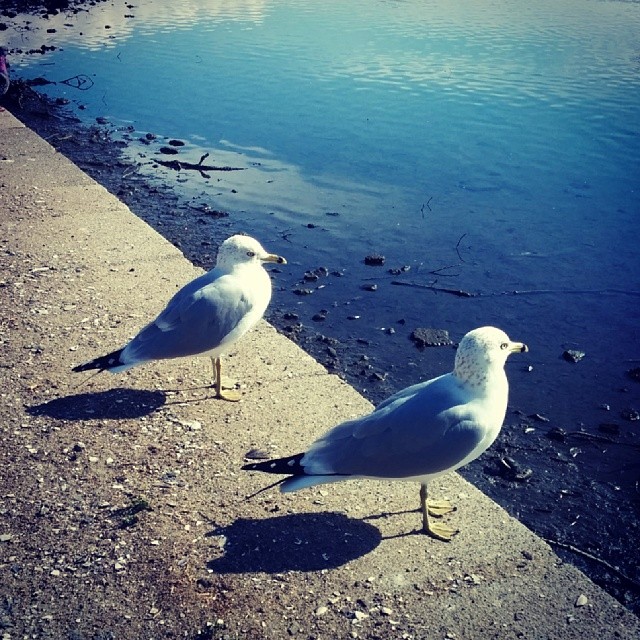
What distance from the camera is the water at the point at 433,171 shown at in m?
6.27

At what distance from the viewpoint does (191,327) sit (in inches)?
179

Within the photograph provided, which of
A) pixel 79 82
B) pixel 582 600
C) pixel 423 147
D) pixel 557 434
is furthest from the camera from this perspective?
pixel 79 82

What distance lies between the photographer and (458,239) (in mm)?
8633

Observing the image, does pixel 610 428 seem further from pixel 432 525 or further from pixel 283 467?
pixel 283 467

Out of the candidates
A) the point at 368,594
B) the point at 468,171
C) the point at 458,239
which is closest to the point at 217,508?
the point at 368,594

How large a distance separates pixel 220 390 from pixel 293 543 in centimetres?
142

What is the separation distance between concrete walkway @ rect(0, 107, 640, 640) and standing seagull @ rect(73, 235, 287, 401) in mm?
306

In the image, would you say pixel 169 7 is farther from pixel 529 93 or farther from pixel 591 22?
pixel 529 93

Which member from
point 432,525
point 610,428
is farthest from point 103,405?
point 610,428

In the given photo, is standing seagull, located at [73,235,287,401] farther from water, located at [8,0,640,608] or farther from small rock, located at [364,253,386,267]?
small rock, located at [364,253,386,267]

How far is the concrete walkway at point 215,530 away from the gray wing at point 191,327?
34 centimetres

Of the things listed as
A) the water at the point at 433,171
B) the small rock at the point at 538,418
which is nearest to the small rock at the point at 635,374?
the water at the point at 433,171

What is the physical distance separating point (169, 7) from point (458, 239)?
2123cm

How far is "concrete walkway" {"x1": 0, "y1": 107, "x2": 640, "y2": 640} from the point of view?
10.4 ft
